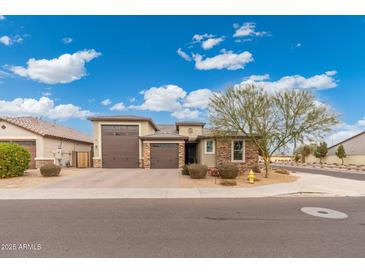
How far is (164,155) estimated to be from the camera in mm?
21047

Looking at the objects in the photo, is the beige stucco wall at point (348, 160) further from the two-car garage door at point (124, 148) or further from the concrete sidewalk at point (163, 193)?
the two-car garage door at point (124, 148)

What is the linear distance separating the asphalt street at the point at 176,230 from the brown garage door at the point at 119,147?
13.5 meters

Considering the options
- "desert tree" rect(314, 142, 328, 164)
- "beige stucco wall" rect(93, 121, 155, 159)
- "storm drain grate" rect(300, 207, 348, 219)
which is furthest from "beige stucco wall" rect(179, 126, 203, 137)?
"desert tree" rect(314, 142, 328, 164)

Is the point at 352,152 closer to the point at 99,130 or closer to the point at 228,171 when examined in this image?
the point at 228,171


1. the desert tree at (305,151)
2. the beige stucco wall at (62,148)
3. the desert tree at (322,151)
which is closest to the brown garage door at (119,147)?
the beige stucco wall at (62,148)

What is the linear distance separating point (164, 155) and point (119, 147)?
15.7 feet

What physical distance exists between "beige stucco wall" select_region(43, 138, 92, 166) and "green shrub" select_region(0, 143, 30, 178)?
18.8 feet

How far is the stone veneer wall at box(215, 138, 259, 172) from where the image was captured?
61.1ft

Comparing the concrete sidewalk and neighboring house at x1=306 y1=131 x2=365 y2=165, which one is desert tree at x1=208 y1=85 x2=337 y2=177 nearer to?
the concrete sidewalk

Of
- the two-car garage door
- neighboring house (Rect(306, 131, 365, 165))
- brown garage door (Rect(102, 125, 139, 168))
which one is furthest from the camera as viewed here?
neighboring house (Rect(306, 131, 365, 165))

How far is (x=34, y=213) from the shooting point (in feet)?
21.8

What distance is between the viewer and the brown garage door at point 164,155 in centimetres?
2092

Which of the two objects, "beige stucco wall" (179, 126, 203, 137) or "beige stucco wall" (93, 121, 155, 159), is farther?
"beige stucco wall" (179, 126, 203, 137)

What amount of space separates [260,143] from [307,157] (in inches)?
1438
